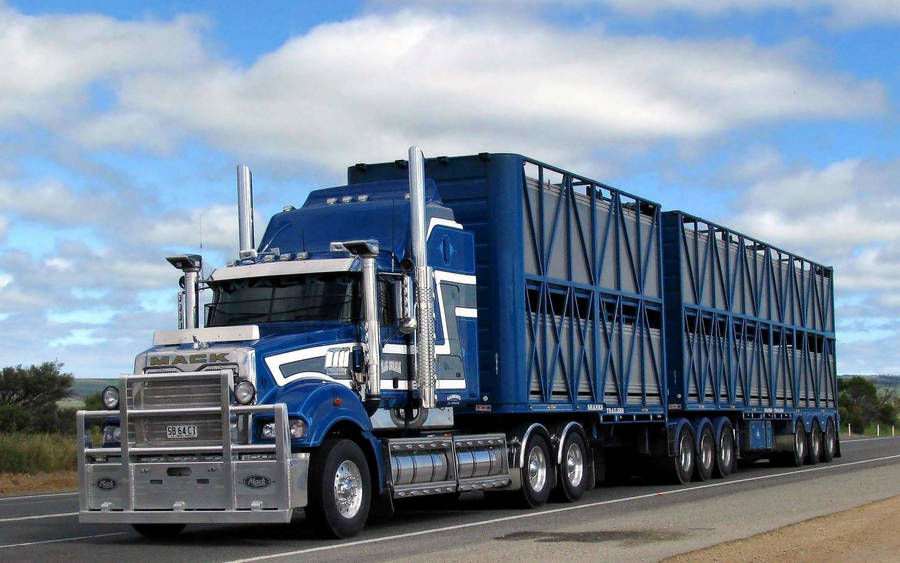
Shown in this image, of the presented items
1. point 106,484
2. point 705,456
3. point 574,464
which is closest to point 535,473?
point 574,464

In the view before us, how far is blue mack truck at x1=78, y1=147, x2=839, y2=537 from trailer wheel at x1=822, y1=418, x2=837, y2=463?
636 centimetres

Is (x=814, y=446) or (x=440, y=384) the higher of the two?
(x=440, y=384)

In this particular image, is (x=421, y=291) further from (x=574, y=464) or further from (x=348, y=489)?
(x=574, y=464)

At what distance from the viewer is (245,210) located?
54.6ft

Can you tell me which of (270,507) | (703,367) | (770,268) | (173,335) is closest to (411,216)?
(173,335)

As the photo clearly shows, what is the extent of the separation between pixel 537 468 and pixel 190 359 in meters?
6.48

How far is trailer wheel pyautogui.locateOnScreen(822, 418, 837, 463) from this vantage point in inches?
1238

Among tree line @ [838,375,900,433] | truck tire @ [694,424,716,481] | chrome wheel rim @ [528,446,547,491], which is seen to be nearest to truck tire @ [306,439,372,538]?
chrome wheel rim @ [528,446,547,491]

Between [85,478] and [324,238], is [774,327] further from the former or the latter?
[85,478]

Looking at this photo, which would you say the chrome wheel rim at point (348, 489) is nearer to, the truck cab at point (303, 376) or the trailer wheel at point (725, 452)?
the truck cab at point (303, 376)

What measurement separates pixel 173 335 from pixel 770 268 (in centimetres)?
1886

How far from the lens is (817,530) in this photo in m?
13.1

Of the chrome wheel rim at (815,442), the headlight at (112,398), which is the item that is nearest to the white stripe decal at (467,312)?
the headlight at (112,398)

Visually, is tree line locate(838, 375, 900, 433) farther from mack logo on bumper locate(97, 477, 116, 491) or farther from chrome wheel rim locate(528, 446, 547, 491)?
mack logo on bumper locate(97, 477, 116, 491)
